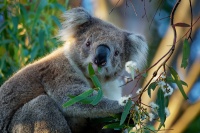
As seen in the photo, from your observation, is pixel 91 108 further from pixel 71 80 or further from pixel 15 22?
pixel 15 22

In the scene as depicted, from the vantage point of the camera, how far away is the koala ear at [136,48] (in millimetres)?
3910

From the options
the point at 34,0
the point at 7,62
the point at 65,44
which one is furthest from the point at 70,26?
the point at 7,62

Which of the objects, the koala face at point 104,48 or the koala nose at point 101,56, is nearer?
the koala nose at point 101,56

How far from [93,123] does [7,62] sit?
5.88 feet

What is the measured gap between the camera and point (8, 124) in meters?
3.40

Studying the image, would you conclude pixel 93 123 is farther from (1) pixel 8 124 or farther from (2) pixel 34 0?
Answer: (2) pixel 34 0

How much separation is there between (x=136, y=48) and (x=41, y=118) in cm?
108

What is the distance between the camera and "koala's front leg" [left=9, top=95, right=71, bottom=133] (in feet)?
10.6

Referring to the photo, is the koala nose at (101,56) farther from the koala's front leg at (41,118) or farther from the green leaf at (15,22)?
the green leaf at (15,22)

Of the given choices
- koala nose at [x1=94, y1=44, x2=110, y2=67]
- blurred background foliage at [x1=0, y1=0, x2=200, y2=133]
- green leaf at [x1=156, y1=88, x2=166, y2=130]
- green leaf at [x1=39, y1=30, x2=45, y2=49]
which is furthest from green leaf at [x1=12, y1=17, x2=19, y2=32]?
green leaf at [x1=156, y1=88, x2=166, y2=130]

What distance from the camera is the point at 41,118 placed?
10.6 feet

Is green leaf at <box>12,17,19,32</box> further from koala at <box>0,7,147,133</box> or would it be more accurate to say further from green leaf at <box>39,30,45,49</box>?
koala at <box>0,7,147,133</box>

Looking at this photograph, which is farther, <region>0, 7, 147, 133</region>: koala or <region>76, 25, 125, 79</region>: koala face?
<region>76, 25, 125, 79</region>: koala face

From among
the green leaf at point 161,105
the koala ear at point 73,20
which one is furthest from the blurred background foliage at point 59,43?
the green leaf at point 161,105
